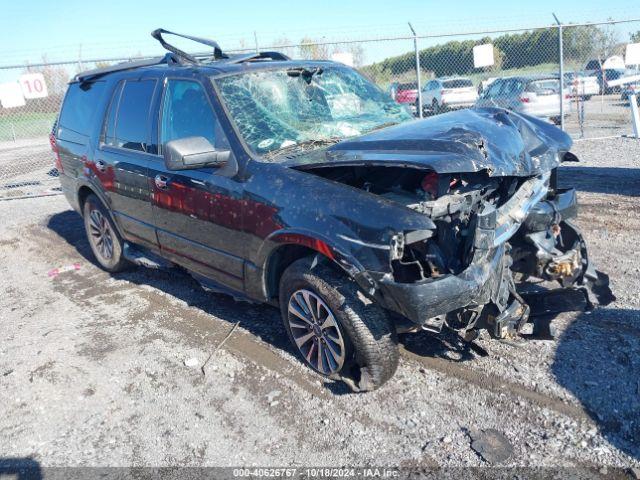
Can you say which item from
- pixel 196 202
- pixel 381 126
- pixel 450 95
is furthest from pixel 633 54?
pixel 196 202

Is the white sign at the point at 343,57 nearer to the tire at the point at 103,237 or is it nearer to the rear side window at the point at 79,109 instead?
the rear side window at the point at 79,109

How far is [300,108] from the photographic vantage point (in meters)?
4.35

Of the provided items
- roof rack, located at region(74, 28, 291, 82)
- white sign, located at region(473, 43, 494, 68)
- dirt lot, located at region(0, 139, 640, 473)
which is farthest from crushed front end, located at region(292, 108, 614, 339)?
white sign, located at region(473, 43, 494, 68)

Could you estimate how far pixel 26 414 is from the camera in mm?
3613

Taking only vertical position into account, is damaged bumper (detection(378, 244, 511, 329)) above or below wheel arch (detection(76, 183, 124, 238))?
below

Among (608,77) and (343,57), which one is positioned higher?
(343,57)

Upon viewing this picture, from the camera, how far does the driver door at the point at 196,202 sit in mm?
3957

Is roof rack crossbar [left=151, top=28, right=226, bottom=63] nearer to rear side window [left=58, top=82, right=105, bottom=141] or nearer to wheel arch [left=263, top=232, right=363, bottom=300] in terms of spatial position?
rear side window [left=58, top=82, right=105, bottom=141]

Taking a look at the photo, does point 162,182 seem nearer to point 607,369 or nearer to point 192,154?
point 192,154

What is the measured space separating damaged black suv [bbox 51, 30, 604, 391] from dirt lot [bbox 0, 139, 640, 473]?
33cm

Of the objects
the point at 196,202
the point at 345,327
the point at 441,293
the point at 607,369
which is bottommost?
the point at 607,369

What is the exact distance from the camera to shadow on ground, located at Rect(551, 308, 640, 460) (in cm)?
301

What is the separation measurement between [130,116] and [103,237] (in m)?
1.64

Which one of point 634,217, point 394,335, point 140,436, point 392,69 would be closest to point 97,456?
point 140,436
